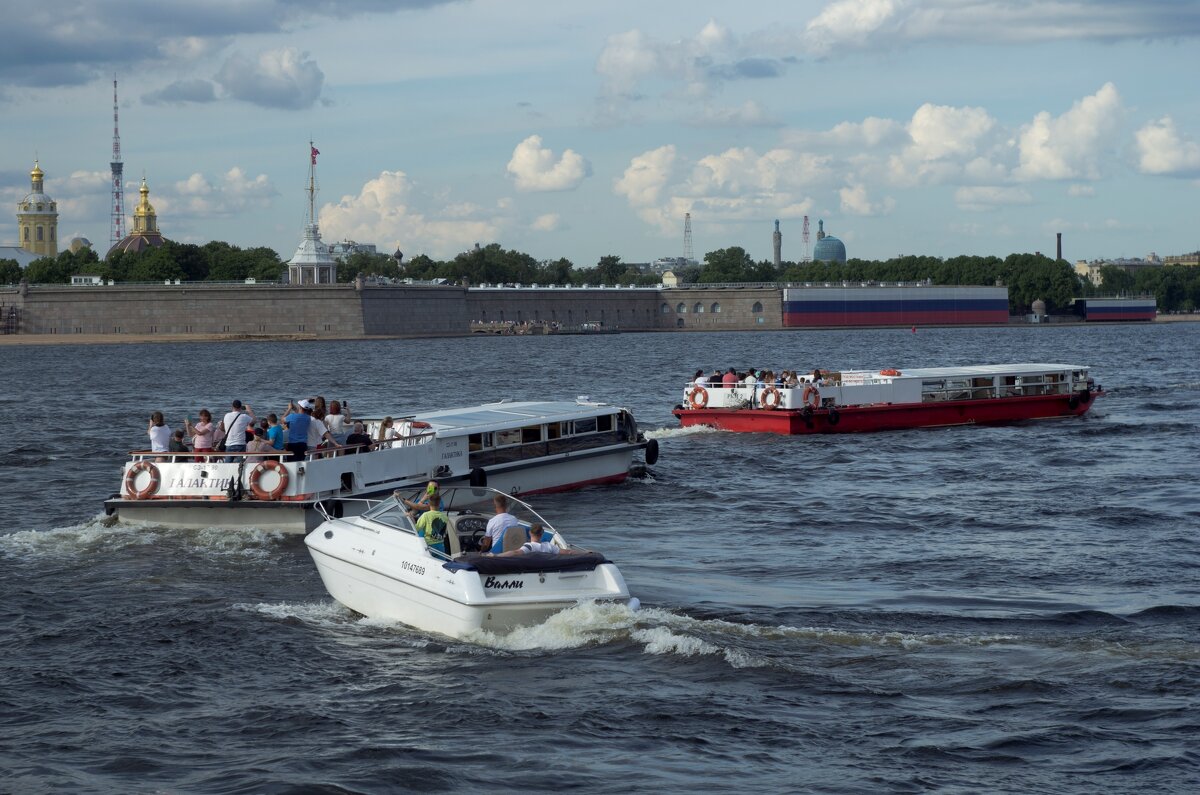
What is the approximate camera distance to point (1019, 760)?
46.5 feet

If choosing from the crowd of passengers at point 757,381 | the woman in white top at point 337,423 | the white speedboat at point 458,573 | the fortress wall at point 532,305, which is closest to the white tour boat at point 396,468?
the woman in white top at point 337,423

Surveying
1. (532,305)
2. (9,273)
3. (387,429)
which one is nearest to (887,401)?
(387,429)

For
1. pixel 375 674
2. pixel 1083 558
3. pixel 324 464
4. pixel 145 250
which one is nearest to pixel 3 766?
pixel 375 674

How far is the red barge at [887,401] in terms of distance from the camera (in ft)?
147

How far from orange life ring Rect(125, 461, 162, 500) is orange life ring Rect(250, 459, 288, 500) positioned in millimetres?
1891

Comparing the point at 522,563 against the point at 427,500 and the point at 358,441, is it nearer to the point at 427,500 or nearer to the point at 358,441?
the point at 427,500

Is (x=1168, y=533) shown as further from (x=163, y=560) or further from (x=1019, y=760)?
(x=163, y=560)

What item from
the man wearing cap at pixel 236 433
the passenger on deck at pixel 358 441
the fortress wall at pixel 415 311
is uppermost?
the fortress wall at pixel 415 311

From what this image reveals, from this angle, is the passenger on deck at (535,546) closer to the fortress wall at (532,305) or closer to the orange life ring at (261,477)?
the orange life ring at (261,477)

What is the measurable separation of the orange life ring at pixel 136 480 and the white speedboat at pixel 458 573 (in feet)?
25.4

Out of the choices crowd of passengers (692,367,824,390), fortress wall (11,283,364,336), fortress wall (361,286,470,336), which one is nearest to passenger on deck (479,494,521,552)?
crowd of passengers (692,367,824,390)

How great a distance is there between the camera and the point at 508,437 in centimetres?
3162

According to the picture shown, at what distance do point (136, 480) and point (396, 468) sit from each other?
479 cm

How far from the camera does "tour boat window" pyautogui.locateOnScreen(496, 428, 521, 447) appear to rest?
31.4 m
